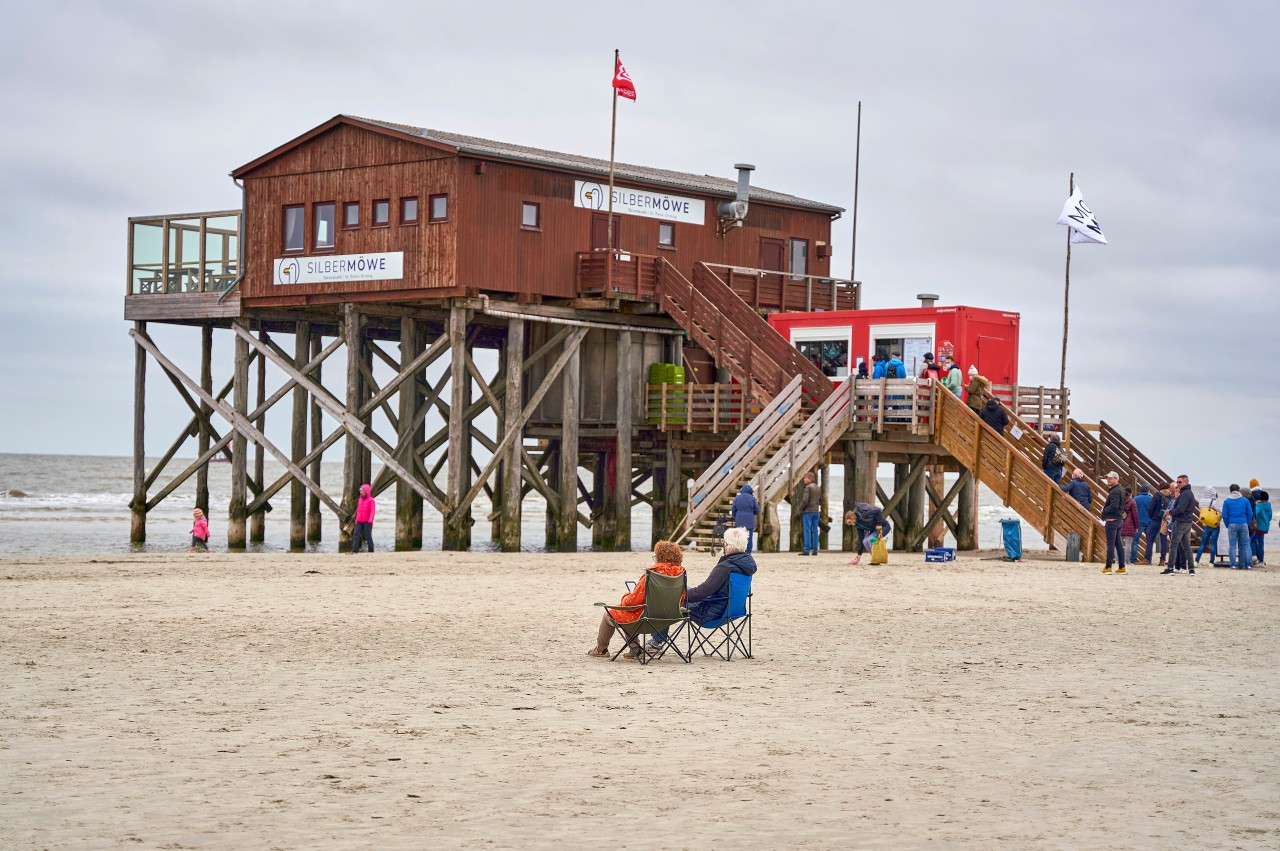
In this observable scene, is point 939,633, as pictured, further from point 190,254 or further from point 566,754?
point 190,254

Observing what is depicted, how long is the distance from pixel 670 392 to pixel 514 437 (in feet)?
12.6

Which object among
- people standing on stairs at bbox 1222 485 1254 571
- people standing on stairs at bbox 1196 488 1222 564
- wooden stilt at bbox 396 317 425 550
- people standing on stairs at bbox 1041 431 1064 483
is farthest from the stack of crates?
people standing on stairs at bbox 1222 485 1254 571

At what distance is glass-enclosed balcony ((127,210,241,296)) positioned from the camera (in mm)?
37188

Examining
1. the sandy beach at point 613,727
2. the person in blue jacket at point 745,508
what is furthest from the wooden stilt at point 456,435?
the sandy beach at point 613,727

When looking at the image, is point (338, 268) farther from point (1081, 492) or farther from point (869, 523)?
point (1081, 492)

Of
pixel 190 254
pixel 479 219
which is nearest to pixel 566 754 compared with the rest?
pixel 479 219

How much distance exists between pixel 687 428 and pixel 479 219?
239 inches

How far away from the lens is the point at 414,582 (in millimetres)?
22953

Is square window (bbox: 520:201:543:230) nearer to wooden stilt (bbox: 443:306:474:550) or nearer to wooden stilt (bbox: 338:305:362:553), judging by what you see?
wooden stilt (bbox: 443:306:474:550)

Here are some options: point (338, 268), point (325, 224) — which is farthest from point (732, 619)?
point (325, 224)

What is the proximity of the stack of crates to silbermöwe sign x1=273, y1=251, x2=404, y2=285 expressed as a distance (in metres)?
6.24

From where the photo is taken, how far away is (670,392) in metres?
35.9

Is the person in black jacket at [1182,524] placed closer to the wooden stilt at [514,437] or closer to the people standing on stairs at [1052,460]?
the people standing on stairs at [1052,460]

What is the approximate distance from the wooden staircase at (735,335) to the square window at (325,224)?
678 centimetres
